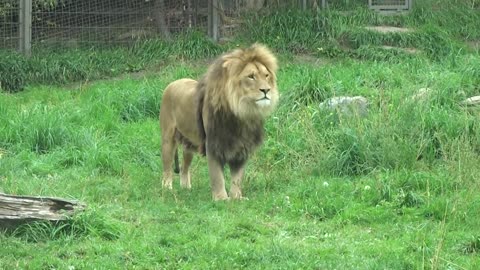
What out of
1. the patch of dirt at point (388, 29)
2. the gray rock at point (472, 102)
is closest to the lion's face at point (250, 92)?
the gray rock at point (472, 102)

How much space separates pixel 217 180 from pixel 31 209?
207 cm

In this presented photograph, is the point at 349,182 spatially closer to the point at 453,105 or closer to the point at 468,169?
the point at 468,169

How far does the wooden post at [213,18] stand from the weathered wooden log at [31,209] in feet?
27.2

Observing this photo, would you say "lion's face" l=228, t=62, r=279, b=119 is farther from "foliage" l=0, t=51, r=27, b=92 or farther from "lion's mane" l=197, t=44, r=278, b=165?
"foliage" l=0, t=51, r=27, b=92

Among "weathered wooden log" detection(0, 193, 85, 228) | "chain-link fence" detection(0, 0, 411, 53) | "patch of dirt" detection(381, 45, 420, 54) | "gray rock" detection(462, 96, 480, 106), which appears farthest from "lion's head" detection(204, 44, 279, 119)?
"patch of dirt" detection(381, 45, 420, 54)

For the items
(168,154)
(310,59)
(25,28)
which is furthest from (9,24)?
(168,154)

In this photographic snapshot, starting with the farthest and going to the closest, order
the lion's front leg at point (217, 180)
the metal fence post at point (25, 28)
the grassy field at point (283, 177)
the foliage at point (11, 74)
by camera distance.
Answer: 1. the metal fence post at point (25, 28)
2. the foliage at point (11, 74)
3. the lion's front leg at point (217, 180)
4. the grassy field at point (283, 177)

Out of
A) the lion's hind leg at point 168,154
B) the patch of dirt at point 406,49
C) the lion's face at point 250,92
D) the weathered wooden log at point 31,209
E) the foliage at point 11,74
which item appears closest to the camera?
the weathered wooden log at point 31,209

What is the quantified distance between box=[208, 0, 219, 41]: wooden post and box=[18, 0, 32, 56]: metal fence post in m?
2.85

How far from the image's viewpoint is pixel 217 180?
8422mm

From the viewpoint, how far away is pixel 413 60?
44.8 feet

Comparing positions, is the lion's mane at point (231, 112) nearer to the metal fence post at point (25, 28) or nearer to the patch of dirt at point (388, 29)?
the metal fence post at point (25, 28)

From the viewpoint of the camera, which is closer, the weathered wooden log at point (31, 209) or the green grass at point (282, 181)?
the green grass at point (282, 181)

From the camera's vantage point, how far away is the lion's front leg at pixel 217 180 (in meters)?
8.38
